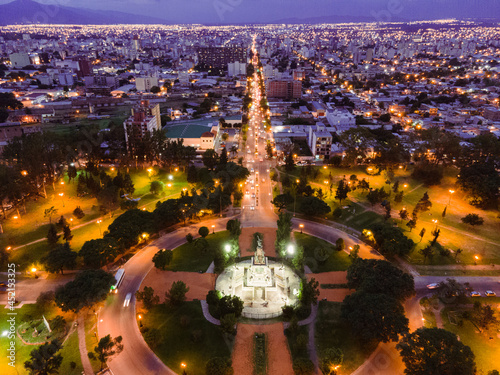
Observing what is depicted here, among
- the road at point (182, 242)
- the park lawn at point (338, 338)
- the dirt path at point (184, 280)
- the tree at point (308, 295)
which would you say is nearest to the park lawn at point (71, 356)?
the road at point (182, 242)

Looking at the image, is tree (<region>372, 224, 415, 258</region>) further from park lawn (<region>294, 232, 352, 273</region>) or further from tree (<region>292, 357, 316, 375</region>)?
tree (<region>292, 357, 316, 375</region>)

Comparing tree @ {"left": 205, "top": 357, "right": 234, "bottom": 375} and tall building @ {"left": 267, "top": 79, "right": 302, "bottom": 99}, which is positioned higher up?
tall building @ {"left": 267, "top": 79, "right": 302, "bottom": 99}

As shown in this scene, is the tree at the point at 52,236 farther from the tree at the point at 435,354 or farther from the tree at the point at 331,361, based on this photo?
the tree at the point at 435,354

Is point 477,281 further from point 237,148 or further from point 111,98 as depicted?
point 111,98

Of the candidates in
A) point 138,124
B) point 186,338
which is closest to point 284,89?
point 138,124

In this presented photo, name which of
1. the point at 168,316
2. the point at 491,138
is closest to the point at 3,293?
the point at 168,316

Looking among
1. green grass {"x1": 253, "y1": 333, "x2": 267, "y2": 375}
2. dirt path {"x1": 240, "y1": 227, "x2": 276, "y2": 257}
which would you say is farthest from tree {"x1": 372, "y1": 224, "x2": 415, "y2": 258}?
green grass {"x1": 253, "y1": 333, "x2": 267, "y2": 375}

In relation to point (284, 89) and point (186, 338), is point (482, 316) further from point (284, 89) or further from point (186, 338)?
point (284, 89)
